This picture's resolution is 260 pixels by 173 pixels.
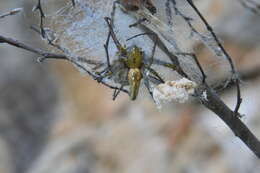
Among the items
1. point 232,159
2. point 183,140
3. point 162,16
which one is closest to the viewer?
point 162,16

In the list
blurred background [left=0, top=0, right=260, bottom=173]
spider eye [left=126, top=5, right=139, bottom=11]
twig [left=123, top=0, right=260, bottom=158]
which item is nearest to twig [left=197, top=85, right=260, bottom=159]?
twig [left=123, top=0, right=260, bottom=158]

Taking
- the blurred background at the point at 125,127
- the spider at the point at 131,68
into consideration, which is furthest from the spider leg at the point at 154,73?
the blurred background at the point at 125,127

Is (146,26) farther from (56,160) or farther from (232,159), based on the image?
(56,160)

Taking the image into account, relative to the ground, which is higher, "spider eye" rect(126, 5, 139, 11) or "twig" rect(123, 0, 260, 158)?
"spider eye" rect(126, 5, 139, 11)

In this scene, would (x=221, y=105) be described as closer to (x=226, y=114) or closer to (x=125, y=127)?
(x=226, y=114)

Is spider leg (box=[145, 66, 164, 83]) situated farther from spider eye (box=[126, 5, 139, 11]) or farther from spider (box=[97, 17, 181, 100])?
spider eye (box=[126, 5, 139, 11])

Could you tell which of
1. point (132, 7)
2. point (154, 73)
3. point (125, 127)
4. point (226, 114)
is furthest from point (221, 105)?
point (125, 127)

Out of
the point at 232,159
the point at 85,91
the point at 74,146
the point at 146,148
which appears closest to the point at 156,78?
the point at 232,159
